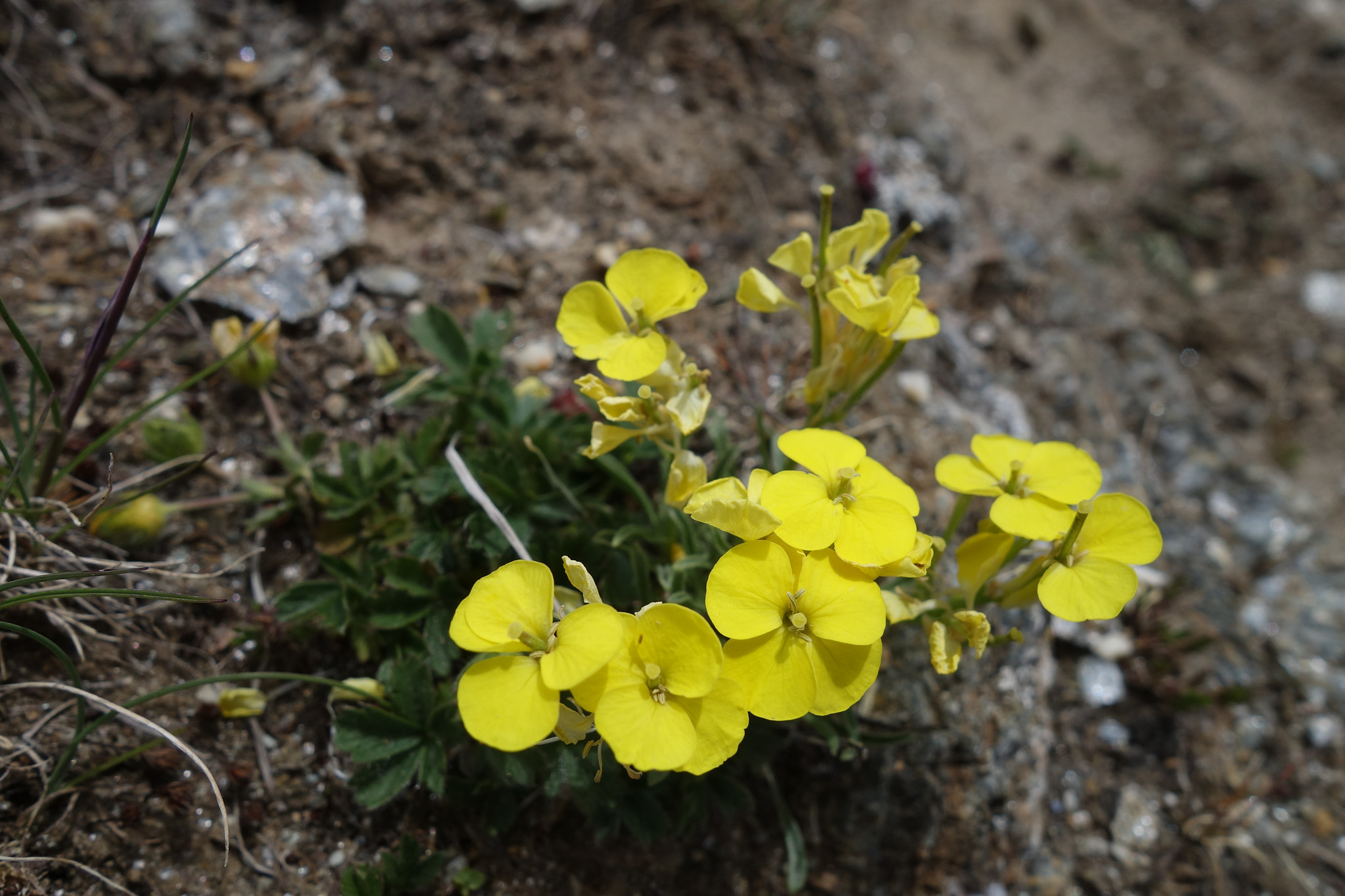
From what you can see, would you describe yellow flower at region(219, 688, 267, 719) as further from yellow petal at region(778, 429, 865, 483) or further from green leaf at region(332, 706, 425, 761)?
yellow petal at region(778, 429, 865, 483)

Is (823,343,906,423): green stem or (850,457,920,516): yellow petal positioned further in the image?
(823,343,906,423): green stem

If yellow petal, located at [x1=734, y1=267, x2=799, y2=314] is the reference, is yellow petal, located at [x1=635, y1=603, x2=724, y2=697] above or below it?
below

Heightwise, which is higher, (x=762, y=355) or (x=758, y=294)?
(x=758, y=294)

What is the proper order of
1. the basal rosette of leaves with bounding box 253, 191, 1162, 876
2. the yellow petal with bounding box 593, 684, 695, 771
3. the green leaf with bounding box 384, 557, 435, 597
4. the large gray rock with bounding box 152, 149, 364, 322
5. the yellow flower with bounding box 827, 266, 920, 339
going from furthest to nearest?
the large gray rock with bounding box 152, 149, 364, 322 → the green leaf with bounding box 384, 557, 435, 597 → the yellow flower with bounding box 827, 266, 920, 339 → the basal rosette of leaves with bounding box 253, 191, 1162, 876 → the yellow petal with bounding box 593, 684, 695, 771

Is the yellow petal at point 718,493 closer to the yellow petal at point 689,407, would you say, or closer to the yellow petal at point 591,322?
the yellow petal at point 689,407

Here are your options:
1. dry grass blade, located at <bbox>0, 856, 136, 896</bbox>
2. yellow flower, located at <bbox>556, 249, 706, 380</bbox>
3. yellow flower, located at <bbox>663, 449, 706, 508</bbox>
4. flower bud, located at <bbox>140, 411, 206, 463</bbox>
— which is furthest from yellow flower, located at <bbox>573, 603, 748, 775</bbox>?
flower bud, located at <bbox>140, 411, 206, 463</bbox>

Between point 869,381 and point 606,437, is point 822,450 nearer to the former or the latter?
point 869,381

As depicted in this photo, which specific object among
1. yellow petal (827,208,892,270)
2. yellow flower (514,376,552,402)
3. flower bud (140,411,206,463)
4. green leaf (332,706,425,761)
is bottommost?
green leaf (332,706,425,761)

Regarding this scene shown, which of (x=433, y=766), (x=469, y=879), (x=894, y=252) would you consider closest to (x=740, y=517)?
(x=894, y=252)
